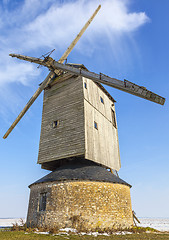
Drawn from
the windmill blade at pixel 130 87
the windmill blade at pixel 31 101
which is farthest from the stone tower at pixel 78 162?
the windmill blade at pixel 130 87

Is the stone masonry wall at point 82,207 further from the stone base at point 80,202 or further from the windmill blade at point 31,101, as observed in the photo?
the windmill blade at point 31,101

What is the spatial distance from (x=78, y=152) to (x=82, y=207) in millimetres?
4237

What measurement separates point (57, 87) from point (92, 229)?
13667 millimetres

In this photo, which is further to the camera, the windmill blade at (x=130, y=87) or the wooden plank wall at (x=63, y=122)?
the wooden plank wall at (x=63, y=122)

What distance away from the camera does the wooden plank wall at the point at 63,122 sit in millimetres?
16250

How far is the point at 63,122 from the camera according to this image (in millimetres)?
17859

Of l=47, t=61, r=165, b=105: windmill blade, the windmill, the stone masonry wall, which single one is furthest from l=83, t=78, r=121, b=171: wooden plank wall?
l=47, t=61, r=165, b=105: windmill blade

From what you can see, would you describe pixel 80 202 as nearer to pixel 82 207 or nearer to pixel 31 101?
pixel 82 207

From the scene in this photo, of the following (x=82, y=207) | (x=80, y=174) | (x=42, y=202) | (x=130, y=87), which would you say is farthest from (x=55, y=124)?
(x=130, y=87)

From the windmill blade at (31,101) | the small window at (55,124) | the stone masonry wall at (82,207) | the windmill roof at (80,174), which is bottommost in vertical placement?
the stone masonry wall at (82,207)

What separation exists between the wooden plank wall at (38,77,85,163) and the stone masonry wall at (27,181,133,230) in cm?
293

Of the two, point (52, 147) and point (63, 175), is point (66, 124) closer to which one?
point (52, 147)

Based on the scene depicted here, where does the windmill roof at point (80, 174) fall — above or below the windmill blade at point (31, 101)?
below

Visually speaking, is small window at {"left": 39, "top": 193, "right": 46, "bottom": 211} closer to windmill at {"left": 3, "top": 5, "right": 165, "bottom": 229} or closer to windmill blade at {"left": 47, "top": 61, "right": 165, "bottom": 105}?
windmill at {"left": 3, "top": 5, "right": 165, "bottom": 229}
